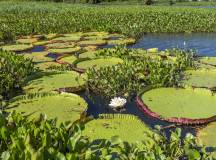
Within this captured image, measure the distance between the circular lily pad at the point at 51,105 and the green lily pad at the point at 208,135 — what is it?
6.55 ft

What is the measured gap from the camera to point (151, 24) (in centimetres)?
1852

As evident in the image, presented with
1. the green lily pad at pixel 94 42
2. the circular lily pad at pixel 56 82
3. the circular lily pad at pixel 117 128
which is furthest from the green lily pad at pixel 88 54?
the circular lily pad at pixel 117 128

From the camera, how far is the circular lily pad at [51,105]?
237 inches

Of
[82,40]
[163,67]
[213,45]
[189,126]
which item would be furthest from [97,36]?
[189,126]

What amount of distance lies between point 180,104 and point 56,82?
282 centimetres

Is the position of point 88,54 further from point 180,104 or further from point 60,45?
point 180,104

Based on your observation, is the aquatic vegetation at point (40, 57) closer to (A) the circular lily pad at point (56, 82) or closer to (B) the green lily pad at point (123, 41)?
(A) the circular lily pad at point (56, 82)

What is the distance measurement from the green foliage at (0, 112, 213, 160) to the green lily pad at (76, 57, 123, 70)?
5.25 meters

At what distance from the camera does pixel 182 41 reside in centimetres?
1488

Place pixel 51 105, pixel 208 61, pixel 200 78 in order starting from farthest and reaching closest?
pixel 208 61
pixel 200 78
pixel 51 105

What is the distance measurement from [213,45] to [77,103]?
896 cm

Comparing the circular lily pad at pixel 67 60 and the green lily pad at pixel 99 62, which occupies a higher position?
the green lily pad at pixel 99 62

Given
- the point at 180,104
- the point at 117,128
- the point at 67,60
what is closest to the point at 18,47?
the point at 67,60

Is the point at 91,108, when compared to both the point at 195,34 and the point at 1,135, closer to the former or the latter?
the point at 1,135
